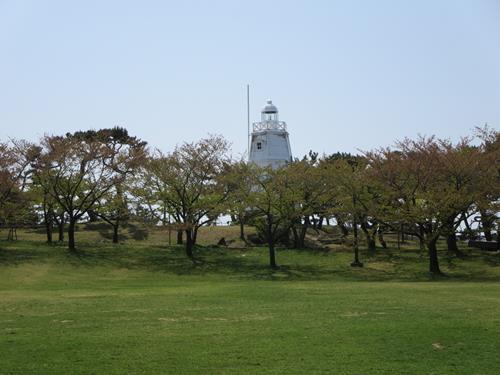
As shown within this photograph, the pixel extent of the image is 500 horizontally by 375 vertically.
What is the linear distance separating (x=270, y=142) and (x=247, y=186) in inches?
838

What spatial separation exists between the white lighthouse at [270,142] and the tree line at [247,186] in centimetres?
1447

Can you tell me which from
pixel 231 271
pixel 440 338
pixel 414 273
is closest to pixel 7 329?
pixel 440 338

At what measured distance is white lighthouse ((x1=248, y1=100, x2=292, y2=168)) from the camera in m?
63.6

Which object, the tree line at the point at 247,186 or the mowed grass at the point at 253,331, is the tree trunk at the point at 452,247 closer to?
the tree line at the point at 247,186

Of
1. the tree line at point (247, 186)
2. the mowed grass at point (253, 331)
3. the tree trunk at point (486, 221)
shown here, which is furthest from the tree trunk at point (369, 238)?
the mowed grass at point (253, 331)

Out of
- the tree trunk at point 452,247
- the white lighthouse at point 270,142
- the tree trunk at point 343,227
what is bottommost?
the tree trunk at point 452,247

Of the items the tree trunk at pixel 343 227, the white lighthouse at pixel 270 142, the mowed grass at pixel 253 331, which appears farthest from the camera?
the white lighthouse at pixel 270 142

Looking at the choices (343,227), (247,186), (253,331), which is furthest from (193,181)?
(253,331)

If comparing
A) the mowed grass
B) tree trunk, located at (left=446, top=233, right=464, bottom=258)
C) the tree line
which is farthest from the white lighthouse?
the mowed grass

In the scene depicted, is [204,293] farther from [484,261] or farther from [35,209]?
[35,209]

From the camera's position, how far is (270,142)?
6378 cm

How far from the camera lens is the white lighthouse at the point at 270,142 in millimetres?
63562

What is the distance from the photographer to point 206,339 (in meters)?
12.9

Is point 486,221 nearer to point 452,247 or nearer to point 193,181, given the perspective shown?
point 452,247
